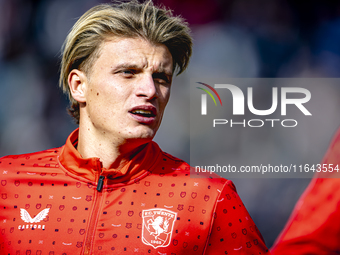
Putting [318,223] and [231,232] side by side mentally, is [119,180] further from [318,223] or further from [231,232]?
[318,223]

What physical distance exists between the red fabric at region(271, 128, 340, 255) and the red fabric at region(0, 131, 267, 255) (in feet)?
1.43

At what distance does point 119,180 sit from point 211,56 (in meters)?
2.88

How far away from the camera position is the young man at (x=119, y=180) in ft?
6.64

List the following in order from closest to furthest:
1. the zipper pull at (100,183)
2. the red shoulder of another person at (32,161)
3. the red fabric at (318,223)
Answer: the red fabric at (318,223), the zipper pull at (100,183), the red shoulder of another person at (32,161)

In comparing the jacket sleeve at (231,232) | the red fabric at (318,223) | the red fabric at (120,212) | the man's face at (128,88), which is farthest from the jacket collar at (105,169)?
the red fabric at (318,223)

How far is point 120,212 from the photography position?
2070 mm

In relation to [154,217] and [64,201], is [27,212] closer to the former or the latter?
[64,201]

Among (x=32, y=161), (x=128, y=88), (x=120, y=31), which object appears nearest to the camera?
(x=128, y=88)

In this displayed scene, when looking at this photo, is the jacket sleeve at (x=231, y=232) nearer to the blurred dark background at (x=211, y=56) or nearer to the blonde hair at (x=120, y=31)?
the blonde hair at (x=120, y=31)

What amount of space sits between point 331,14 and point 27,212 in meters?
4.21

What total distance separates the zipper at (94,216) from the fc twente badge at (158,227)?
0.25 m

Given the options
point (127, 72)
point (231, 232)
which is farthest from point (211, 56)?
point (231, 232)

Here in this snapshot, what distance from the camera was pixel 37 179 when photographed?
7.42 ft

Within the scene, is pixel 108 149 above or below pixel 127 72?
below
